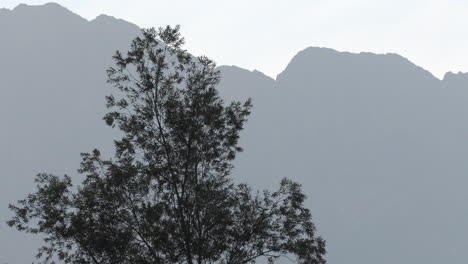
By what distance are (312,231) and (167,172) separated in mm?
5967

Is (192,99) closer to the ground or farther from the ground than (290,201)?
farther from the ground

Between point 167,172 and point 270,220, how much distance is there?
441cm

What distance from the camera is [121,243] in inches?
830

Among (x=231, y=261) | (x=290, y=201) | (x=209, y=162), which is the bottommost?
(x=231, y=261)

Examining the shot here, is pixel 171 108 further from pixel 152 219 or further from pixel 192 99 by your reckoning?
pixel 152 219

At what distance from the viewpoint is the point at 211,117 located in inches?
858

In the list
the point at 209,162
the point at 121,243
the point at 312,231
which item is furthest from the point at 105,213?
the point at 312,231

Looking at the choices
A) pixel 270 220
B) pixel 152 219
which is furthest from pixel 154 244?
pixel 270 220

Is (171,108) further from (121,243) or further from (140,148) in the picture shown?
(121,243)

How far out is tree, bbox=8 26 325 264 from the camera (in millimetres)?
21234

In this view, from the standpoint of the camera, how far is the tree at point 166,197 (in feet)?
69.7

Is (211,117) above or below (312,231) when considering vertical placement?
above

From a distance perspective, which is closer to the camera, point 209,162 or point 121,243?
point 121,243

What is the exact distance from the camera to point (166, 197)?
71.6ft
